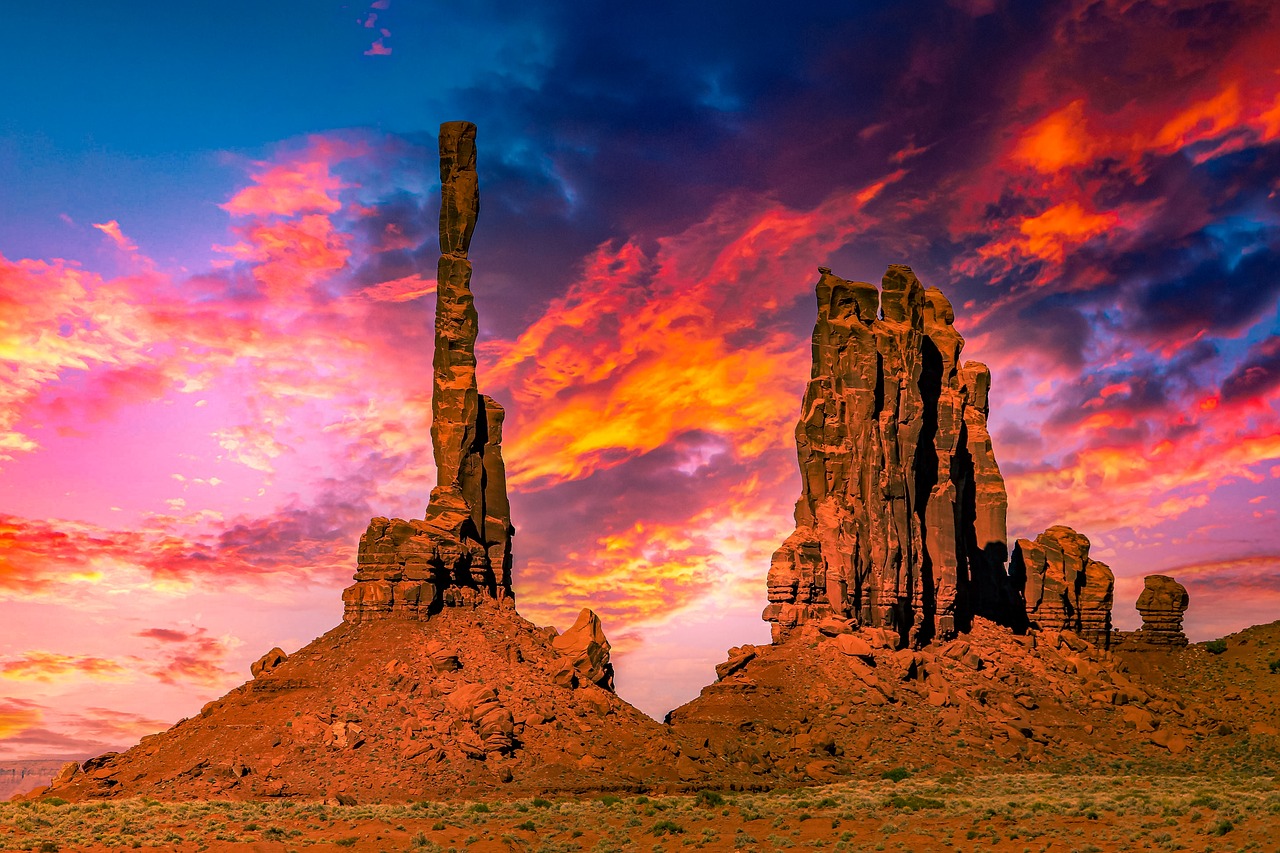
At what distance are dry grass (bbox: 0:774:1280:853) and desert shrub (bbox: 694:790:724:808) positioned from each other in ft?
0.32

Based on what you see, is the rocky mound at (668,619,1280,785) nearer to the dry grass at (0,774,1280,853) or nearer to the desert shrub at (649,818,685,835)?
the dry grass at (0,774,1280,853)

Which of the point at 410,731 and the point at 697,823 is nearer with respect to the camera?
the point at 697,823

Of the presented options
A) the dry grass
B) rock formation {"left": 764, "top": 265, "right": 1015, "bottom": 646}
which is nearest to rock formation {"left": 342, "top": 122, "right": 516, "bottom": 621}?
the dry grass

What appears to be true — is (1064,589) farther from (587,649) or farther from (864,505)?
(587,649)

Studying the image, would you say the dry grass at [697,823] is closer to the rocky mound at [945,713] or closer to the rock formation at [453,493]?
the rocky mound at [945,713]

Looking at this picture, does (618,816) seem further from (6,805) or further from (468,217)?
(468,217)

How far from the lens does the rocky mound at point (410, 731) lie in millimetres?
64750

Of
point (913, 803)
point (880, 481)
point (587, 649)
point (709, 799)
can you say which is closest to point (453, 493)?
point (587, 649)

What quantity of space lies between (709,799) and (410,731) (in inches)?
598

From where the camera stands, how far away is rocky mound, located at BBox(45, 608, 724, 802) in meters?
64.8

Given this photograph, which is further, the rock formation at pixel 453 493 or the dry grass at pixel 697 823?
the rock formation at pixel 453 493

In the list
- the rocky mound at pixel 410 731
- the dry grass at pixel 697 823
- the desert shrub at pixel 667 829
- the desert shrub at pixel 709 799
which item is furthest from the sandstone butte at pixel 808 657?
the desert shrub at pixel 667 829

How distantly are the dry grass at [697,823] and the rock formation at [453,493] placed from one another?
1742 centimetres

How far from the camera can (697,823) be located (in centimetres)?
5653
